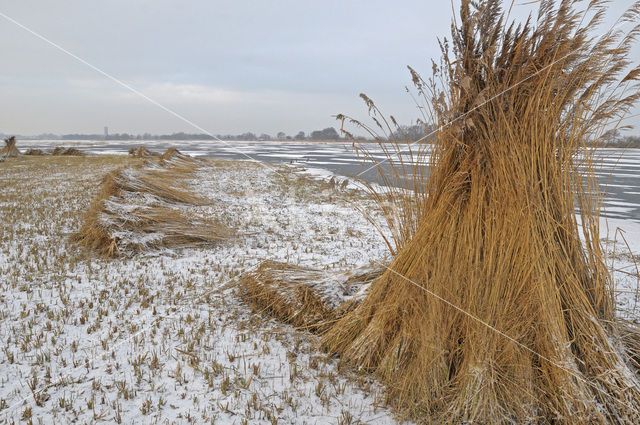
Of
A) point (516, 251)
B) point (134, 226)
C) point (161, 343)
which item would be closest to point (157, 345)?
point (161, 343)

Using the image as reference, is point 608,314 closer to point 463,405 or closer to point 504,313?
point 504,313

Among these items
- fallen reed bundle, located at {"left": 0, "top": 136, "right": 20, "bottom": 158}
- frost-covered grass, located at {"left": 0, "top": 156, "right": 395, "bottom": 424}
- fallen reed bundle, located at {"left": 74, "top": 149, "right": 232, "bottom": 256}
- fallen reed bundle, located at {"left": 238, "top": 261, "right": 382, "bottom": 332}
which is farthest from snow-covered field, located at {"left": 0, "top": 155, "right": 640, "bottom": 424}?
fallen reed bundle, located at {"left": 0, "top": 136, "right": 20, "bottom": 158}

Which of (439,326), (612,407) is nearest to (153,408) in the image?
(439,326)

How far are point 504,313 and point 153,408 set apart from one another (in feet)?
7.26

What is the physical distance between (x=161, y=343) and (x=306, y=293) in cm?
126

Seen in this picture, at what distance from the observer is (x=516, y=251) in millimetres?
2084

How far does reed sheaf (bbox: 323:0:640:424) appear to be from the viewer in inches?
75.5

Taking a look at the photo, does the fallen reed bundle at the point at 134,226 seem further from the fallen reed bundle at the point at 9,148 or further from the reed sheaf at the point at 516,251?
the fallen reed bundle at the point at 9,148

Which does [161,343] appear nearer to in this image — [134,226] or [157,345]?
[157,345]

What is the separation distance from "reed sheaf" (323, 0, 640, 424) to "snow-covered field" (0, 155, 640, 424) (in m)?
0.39

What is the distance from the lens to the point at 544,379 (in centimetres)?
200

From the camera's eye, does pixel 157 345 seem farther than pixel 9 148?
No

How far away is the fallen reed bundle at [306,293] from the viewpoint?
9.82 feet

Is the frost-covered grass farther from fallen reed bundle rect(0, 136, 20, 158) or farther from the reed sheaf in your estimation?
fallen reed bundle rect(0, 136, 20, 158)
